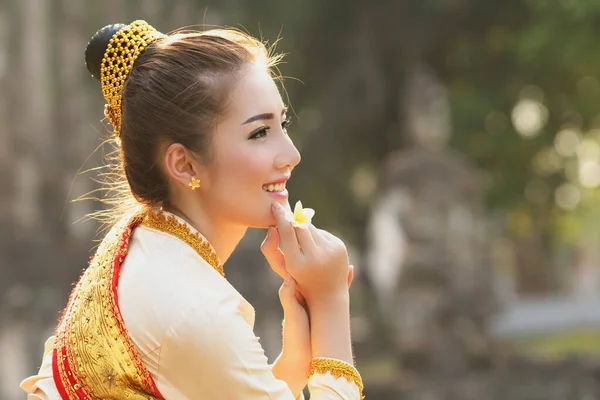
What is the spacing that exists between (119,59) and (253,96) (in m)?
0.28

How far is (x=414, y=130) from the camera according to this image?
1434 cm

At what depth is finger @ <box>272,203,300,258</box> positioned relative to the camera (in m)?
2.24

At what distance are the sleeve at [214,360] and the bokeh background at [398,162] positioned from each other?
8.96 meters

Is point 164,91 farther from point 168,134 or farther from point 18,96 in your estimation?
point 18,96

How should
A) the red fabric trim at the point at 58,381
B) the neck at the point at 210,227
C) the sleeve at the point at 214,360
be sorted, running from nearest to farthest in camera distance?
the sleeve at the point at 214,360, the red fabric trim at the point at 58,381, the neck at the point at 210,227

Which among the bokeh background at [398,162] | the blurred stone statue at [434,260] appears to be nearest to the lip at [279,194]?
the bokeh background at [398,162]

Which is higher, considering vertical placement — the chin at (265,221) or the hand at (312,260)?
the chin at (265,221)

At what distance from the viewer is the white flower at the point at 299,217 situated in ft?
7.38

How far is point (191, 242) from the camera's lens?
222 centimetres

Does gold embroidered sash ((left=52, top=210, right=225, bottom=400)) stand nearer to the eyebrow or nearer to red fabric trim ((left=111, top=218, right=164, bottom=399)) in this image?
red fabric trim ((left=111, top=218, right=164, bottom=399))

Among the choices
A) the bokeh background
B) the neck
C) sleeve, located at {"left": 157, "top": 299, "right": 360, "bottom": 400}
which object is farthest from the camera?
the bokeh background

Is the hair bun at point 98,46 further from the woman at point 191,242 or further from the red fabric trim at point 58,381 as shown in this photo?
→ the red fabric trim at point 58,381

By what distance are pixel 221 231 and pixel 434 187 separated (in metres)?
10.6

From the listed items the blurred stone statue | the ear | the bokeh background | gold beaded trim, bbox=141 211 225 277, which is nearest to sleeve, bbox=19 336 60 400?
gold beaded trim, bbox=141 211 225 277
